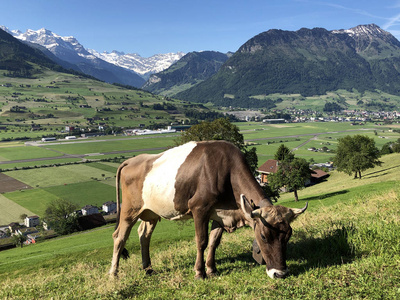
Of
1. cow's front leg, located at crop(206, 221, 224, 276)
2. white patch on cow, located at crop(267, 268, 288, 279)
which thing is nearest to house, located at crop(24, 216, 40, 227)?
cow's front leg, located at crop(206, 221, 224, 276)

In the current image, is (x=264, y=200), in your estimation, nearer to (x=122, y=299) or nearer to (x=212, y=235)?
(x=212, y=235)

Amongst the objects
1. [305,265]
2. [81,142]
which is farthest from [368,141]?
[81,142]

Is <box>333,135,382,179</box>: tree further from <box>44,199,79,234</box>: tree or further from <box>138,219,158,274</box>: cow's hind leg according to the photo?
<box>44,199,79,234</box>: tree

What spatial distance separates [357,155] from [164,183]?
56259 millimetres

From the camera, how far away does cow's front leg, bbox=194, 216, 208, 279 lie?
7.58 m

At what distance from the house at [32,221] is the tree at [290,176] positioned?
6285 cm

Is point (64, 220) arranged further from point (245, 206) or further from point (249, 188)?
point (245, 206)

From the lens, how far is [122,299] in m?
7.08

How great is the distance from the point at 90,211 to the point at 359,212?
81.0 m

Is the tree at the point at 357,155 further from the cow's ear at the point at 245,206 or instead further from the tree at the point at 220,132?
the cow's ear at the point at 245,206

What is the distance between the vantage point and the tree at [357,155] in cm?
5425

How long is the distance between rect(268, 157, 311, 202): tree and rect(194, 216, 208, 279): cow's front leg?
39033 mm

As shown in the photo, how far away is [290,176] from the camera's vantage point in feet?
147

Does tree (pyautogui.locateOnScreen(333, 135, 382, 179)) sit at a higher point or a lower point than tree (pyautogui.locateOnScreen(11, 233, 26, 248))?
higher
